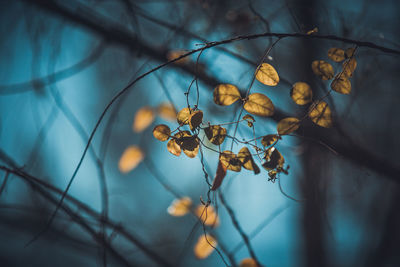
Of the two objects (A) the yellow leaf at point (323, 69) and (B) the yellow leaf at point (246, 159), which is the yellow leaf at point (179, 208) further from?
(A) the yellow leaf at point (323, 69)

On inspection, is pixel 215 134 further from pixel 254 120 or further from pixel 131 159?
pixel 131 159

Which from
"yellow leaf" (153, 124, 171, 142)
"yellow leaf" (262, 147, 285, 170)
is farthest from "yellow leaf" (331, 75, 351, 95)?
"yellow leaf" (153, 124, 171, 142)

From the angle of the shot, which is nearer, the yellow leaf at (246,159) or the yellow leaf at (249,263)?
the yellow leaf at (246,159)

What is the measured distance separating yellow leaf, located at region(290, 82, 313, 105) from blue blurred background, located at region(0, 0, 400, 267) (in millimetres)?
58

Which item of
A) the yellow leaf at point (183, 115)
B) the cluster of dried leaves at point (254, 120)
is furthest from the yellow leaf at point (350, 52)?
the yellow leaf at point (183, 115)

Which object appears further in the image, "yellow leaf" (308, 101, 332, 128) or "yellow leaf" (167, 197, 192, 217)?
"yellow leaf" (167, 197, 192, 217)

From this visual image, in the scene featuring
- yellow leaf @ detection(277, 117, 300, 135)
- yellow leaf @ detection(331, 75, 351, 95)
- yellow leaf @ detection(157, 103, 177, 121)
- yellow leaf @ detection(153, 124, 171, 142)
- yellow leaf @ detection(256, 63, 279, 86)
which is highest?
yellow leaf @ detection(157, 103, 177, 121)

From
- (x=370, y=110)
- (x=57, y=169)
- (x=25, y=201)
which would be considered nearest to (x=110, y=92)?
(x=57, y=169)

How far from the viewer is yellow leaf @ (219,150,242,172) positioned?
0.29 meters

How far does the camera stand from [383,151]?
108cm

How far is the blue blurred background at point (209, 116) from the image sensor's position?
0.55 metres

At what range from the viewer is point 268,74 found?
0.93 feet

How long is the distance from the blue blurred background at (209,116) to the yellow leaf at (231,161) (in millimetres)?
85

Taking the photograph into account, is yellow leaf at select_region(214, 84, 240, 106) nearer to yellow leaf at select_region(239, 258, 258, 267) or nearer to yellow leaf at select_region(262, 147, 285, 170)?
yellow leaf at select_region(262, 147, 285, 170)
